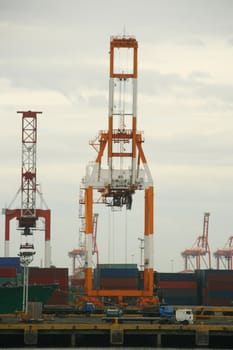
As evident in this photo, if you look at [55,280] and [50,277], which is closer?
[55,280]

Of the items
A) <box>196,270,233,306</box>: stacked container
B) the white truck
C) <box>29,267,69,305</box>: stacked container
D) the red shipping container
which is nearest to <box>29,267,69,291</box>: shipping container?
<box>29,267,69,305</box>: stacked container

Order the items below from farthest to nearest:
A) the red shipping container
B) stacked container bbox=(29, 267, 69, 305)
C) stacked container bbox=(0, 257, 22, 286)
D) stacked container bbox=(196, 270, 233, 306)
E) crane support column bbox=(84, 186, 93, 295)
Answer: the red shipping container, stacked container bbox=(196, 270, 233, 306), stacked container bbox=(29, 267, 69, 305), stacked container bbox=(0, 257, 22, 286), crane support column bbox=(84, 186, 93, 295)

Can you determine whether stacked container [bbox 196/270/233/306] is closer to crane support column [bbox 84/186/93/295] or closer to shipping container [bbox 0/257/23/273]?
shipping container [bbox 0/257/23/273]

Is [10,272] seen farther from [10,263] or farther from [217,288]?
[217,288]

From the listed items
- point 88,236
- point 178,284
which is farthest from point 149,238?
point 178,284

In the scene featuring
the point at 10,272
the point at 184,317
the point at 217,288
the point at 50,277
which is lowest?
the point at 184,317

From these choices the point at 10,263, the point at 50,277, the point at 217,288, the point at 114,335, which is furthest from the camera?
the point at 217,288

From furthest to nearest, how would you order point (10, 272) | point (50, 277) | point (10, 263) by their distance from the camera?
1. point (50, 277)
2. point (10, 263)
3. point (10, 272)

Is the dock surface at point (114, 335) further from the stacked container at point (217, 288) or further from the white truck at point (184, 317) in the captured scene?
the stacked container at point (217, 288)

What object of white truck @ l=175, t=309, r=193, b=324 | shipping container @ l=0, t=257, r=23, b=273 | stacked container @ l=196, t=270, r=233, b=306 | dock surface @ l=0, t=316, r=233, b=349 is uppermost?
shipping container @ l=0, t=257, r=23, b=273

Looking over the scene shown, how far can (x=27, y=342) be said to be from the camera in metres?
87.0

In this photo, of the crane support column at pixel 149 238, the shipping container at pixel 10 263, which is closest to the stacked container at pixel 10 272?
the shipping container at pixel 10 263

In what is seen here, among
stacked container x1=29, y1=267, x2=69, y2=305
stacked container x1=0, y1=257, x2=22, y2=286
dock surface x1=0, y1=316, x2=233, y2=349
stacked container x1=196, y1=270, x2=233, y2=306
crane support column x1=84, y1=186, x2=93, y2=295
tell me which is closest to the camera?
dock surface x1=0, y1=316, x2=233, y2=349

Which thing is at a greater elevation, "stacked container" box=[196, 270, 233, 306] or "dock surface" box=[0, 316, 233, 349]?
"stacked container" box=[196, 270, 233, 306]
